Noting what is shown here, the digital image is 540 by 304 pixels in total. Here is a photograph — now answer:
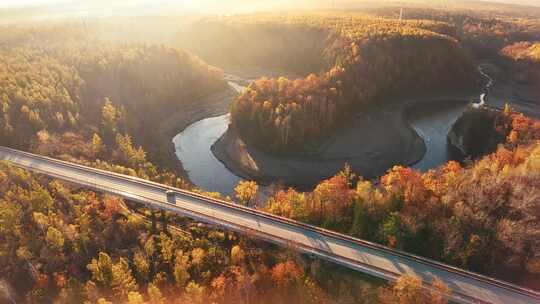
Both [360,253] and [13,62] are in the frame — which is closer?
[360,253]

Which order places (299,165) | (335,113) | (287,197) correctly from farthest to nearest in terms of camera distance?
(335,113) → (299,165) → (287,197)

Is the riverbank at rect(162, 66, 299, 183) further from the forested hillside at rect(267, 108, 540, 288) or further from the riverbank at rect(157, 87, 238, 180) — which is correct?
the forested hillside at rect(267, 108, 540, 288)

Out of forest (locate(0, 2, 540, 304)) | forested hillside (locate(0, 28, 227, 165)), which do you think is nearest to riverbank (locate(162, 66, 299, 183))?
forested hillside (locate(0, 28, 227, 165))

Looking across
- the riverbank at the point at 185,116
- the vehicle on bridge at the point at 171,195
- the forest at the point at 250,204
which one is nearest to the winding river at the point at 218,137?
the riverbank at the point at 185,116

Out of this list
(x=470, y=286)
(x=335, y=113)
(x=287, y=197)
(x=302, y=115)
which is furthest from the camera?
(x=335, y=113)

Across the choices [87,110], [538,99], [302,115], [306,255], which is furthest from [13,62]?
[538,99]

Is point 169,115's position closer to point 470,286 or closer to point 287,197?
point 287,197

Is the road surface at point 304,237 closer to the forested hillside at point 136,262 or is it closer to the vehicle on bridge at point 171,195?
the vehicle on bridge at point 171,195
